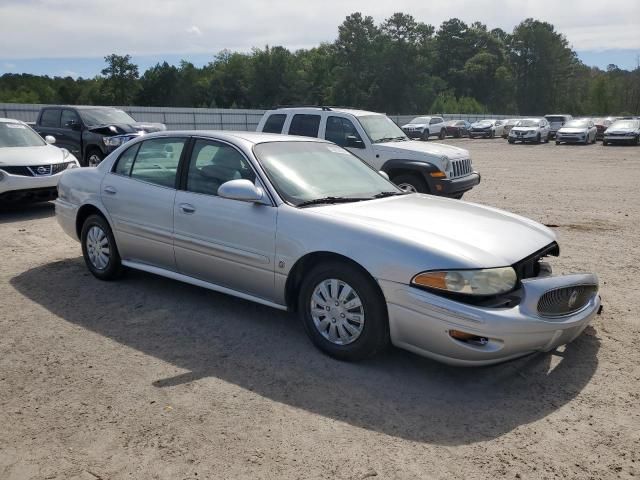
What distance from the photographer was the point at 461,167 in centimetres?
1048

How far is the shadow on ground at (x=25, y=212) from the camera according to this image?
9664 millimetres

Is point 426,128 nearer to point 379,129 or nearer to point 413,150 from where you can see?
point 379,129

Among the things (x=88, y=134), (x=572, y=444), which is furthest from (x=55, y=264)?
(x=88, y=134)

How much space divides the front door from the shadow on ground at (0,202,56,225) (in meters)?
5.61

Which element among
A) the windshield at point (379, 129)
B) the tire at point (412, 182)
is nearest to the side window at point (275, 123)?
the windshield at point (379, 129)

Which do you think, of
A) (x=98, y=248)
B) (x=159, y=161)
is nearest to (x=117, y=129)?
(x=98, y=248)

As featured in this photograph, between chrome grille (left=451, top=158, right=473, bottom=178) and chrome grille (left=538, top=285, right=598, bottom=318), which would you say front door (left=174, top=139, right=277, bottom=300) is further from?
chrome grille (left=451, top=158, right=473, bottom=178)

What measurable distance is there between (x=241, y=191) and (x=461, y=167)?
684cm

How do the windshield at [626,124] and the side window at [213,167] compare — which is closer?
the side window at [213,167]

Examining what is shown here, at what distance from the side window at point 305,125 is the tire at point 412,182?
1.67m

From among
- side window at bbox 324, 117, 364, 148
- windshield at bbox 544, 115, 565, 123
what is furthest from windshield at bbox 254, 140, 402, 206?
windshield at bbox 544, 115, 565, 123

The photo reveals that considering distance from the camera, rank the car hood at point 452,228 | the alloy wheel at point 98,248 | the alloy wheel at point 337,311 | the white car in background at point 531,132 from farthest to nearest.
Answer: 1. the white car in background at point 531,132
2. the alloy wheel at point 98,248
3. the alloy wheel at point 337,311
4. the car hood at point 452,228

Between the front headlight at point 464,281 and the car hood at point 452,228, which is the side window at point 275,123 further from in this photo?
the front headlight at point 464,281

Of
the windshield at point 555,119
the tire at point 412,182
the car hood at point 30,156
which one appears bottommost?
the tire at point 412,182
